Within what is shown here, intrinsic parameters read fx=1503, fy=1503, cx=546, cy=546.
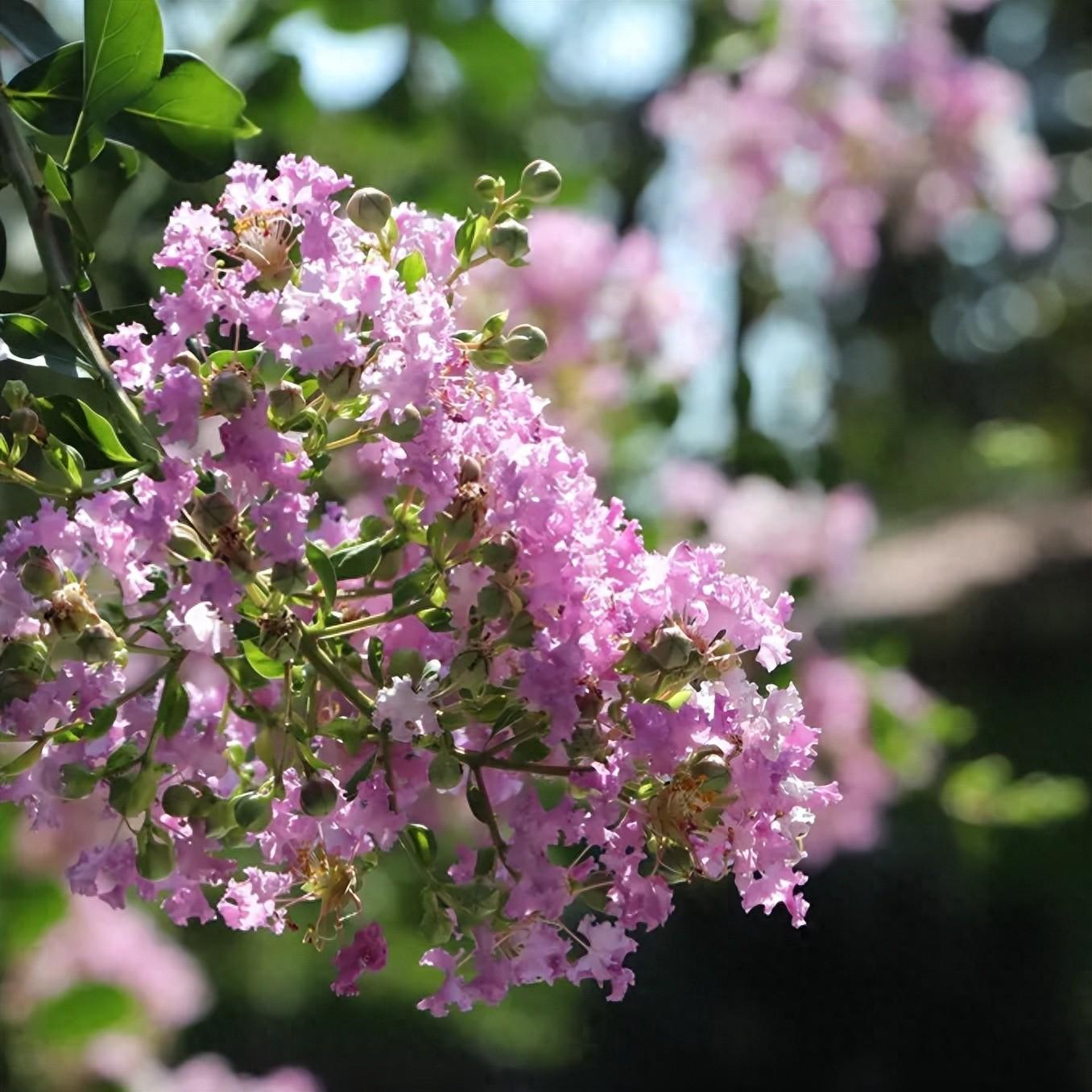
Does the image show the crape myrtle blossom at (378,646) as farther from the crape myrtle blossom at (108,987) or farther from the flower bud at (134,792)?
the crape myrtle blossom at (108,987)

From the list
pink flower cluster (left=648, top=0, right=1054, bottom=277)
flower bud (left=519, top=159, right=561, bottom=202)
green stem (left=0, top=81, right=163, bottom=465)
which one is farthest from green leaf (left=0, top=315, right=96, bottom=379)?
pink flower cluster (left=648, top=0, right=1054, bottom=277)

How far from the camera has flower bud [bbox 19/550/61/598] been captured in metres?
0.58

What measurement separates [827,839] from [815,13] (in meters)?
1.22

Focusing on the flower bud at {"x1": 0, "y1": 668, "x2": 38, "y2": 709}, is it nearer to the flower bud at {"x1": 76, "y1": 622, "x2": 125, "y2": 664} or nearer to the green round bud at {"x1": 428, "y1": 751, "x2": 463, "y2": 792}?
the flower bud at {"x1": 76, "y1": 622, "x2": 125, "y2": 664}

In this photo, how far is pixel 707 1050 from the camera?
12.3 ft

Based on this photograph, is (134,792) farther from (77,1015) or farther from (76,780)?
(77,1015)

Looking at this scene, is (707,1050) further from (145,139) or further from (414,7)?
(145,139)

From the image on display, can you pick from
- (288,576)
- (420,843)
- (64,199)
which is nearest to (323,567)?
(288,576)

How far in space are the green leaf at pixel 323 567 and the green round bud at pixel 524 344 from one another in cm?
12

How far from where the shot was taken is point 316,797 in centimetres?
59

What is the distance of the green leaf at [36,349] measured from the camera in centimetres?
63

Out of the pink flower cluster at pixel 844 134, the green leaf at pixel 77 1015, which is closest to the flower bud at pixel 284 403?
the green leaf at pixel 77 1015

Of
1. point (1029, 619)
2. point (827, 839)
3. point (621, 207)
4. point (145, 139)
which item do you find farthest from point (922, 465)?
point (145, 139)

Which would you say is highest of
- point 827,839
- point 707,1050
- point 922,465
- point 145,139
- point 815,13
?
point 922,465
